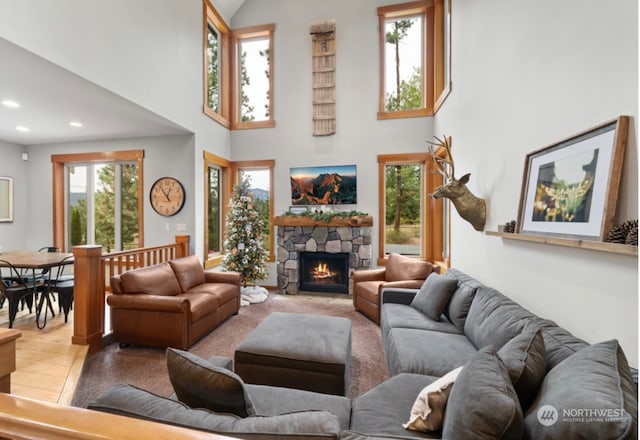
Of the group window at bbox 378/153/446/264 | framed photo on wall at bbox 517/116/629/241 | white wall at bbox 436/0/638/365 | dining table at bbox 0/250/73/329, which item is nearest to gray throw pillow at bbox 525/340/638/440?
white wall at bbox 436/0/638/365

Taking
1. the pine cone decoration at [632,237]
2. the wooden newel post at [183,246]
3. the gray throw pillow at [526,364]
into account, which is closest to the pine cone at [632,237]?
the pine cone decoration at [632,237]

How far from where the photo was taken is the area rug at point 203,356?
2320 millimetres

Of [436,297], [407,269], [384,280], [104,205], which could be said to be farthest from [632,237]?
→ [104,205]

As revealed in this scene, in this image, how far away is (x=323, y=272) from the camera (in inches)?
211

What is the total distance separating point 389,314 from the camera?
9.33 ft

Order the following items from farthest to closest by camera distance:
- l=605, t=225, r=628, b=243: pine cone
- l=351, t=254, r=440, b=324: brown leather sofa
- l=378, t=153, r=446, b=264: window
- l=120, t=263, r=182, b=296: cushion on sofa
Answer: l=378, t=153, r=446, b=264: window < l=351, t=254, r=440, b=324: brown leather sofa < l=120, t=263, r=182, b=296: cushion on sofa < l=605, t=225, r=628, b=243: pine cone

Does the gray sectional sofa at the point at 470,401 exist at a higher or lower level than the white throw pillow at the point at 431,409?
higher

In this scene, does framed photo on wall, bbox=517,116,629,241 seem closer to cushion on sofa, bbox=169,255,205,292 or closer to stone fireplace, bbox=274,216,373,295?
stone fireplace, bbox=274,216,373,295

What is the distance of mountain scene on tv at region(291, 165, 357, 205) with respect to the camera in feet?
17.3

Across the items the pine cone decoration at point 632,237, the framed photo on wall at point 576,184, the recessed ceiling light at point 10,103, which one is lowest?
the pine cone decoration at point 632,237

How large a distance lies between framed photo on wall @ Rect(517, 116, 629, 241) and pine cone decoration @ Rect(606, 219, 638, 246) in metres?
0.04

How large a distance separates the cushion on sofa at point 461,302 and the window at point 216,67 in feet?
15.0

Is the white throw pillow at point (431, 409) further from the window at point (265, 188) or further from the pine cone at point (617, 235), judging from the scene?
the window at point (265, 188)

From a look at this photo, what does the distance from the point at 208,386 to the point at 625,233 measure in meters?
1.87
